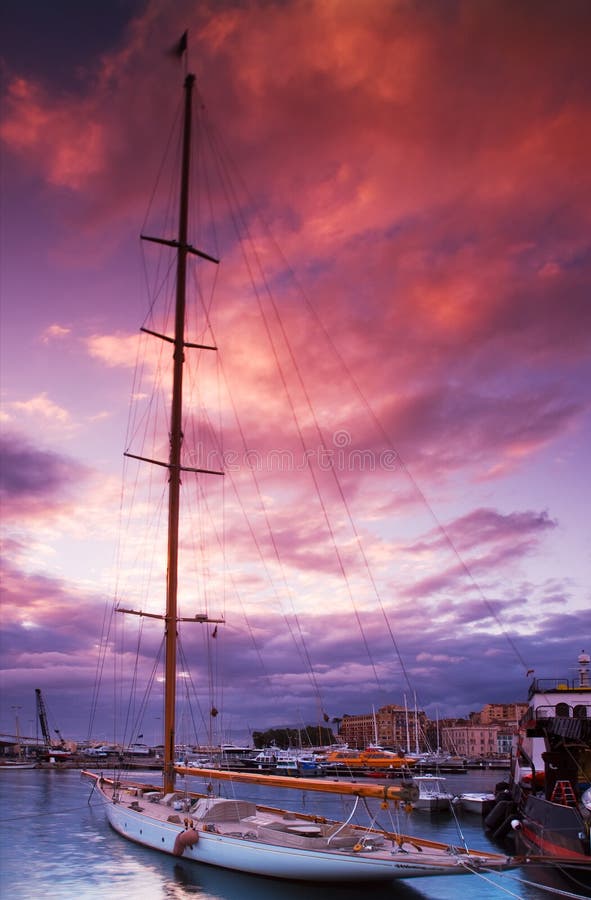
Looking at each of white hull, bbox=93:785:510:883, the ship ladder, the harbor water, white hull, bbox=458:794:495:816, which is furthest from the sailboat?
white hull, bbox=458:794:495:816

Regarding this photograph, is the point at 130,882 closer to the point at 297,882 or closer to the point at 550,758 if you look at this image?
the point at 297,882

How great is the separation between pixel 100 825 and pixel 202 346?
88.8 feet

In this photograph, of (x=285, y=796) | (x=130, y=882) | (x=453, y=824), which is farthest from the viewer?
(x=285, y=796)

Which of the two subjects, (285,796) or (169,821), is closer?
(169,821)

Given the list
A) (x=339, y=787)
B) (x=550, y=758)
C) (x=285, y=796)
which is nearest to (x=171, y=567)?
(x=339, y=787)

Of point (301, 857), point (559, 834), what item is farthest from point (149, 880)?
point (559, 834)

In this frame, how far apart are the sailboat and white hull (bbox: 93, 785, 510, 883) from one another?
3 cm

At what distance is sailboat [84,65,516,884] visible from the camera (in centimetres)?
1778

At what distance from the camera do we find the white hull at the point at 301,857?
1716 centimetres

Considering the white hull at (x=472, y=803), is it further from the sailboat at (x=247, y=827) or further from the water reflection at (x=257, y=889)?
the water reflection at (x=257, y=889)

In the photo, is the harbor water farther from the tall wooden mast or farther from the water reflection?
the tall wooden mast

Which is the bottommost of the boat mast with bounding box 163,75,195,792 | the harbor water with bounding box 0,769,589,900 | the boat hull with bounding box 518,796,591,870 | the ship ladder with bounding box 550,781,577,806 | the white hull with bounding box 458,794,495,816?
the white hull with bounding box 458,794,495,816

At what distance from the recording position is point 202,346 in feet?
113

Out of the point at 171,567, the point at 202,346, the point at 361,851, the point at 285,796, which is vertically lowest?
the point at 285,796
